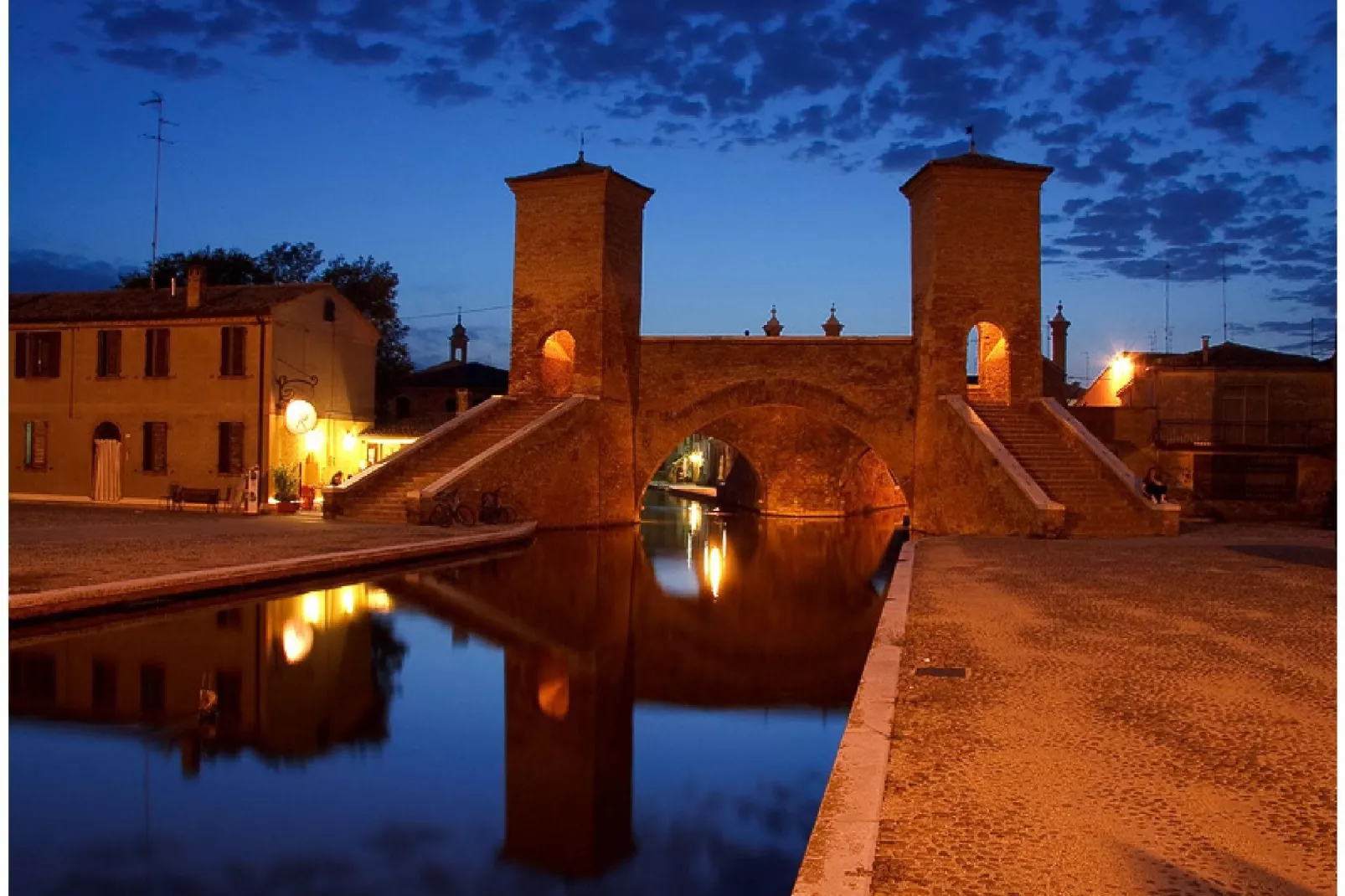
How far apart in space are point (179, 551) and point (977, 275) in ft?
54.0

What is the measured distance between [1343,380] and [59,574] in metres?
11.3

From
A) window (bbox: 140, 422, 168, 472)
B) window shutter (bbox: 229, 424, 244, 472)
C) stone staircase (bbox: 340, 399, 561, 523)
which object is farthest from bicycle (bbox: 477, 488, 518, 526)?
window (bbox: 140, 422, 168, 472)

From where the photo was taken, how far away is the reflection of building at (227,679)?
23.6ft

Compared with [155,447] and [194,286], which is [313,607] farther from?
[194,286]

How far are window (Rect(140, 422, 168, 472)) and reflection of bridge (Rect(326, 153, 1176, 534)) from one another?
20.6 ft

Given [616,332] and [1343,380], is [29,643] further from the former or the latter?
[616,332]

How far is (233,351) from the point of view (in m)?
23.2

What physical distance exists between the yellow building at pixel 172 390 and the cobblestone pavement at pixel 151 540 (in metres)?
2.32

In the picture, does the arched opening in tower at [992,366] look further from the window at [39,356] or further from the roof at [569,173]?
the window at [39,356]

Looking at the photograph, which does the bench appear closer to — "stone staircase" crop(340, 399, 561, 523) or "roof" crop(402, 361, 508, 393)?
"stone staircase" crop(340, 399, 561, 523)

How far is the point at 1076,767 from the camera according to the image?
485 cm

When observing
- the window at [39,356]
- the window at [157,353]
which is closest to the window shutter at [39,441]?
the window at [39,356]

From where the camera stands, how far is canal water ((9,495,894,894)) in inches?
202

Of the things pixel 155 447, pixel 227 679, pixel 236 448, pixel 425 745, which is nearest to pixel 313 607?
pixel 227 679
